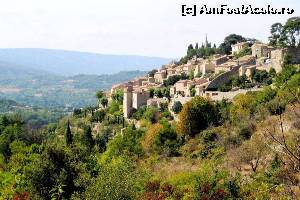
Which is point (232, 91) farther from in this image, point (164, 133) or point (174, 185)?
point (174, 185)

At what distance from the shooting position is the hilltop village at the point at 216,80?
36.2 m

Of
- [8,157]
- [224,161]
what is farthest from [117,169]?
[8,157]

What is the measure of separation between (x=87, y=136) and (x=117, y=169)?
59.9 feet

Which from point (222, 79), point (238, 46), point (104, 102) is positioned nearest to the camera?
point (222, 79)

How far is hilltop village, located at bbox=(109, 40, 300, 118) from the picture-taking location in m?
36.2

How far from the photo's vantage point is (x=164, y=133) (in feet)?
93.7

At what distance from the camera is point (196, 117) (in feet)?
96.7

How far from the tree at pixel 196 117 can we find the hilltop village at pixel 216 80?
482cm

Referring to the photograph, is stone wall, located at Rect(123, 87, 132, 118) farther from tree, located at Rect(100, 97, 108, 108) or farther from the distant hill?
the distant hill

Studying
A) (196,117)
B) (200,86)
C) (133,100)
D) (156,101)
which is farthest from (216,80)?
(196,117)

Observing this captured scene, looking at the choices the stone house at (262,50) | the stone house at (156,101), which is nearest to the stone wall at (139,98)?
the stone house at (156,101)

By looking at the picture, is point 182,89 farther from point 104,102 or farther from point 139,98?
point 104,102

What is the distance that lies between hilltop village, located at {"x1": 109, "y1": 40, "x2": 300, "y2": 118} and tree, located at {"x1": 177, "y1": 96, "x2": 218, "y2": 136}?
4822 mm

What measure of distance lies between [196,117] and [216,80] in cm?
978
